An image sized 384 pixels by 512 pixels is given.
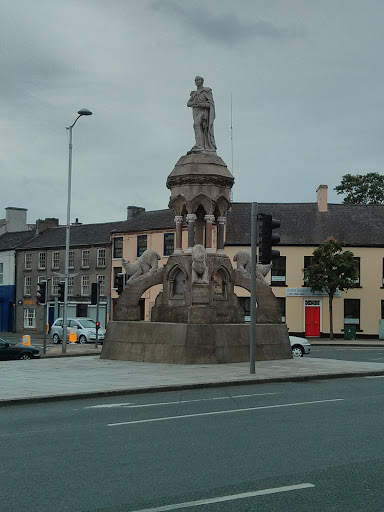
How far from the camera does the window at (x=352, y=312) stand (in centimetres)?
4869

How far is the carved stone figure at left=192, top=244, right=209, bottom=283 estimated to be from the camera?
1994 cm

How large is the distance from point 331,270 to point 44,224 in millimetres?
29746

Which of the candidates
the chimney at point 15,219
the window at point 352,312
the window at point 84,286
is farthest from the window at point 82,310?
the window at point 352,312

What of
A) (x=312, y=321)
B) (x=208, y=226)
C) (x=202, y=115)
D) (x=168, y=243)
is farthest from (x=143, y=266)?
(x=168, y=243)

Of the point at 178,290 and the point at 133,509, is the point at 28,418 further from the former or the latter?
the point at 178,290

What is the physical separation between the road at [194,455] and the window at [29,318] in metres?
48.2

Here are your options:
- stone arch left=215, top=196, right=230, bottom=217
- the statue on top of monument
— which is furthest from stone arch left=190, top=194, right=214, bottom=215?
the statue on top of monument

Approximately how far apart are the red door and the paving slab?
28216 millimetres

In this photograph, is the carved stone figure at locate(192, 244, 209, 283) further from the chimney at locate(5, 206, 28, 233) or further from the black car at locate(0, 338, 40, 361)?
the chimney at locate(5, 206, 28, 233)

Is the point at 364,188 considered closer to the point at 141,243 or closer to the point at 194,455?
the point at 141,243

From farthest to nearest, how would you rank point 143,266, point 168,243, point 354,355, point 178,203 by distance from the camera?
1. point 168,243
2. point 354,355
3. point 143,266
4. point 178,203

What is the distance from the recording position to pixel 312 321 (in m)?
49.2

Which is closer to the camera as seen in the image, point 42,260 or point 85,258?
point 85,258

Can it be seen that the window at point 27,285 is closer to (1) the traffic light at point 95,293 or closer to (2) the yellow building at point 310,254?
(2) the yellow building at point 310,254
